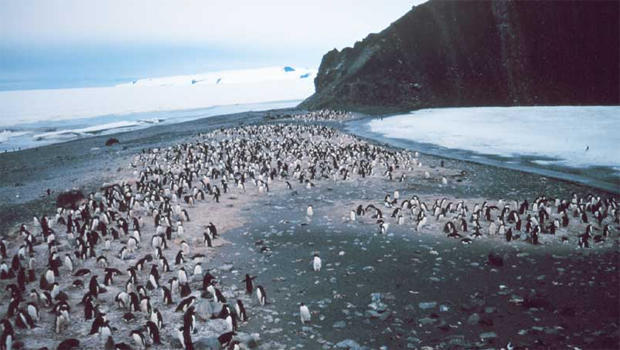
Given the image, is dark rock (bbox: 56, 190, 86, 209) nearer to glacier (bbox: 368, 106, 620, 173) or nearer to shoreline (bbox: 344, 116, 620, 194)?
shoreline (bbox: 344, 116, 620, 194)

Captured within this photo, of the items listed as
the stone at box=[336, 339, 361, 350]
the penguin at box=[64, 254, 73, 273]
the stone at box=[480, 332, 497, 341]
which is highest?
the penguin at box=[64, 254, 73, 273]

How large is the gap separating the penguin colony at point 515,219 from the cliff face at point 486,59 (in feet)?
163

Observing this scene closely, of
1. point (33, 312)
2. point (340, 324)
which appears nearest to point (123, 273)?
point (33, 312)

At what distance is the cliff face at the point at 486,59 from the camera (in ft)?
197

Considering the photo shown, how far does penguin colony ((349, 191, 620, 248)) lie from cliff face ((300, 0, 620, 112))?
4981 cm

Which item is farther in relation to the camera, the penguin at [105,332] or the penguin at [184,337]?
the penguin at [105,332]

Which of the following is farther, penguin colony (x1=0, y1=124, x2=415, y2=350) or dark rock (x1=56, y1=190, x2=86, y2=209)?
dark rock (x1=56, y1=190, x2=86, y2=209)

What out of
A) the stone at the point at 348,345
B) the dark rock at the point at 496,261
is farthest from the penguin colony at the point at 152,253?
the dark rock at the point at 496,261

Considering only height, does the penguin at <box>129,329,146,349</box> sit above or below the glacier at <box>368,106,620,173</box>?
below

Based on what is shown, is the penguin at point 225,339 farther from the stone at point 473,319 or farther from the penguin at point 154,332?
the stone at point 473,319

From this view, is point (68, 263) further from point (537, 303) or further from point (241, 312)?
point (537, 303)

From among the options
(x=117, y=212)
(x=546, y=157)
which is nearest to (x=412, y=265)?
(x=117, y=212)

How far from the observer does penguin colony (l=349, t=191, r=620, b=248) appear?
1026 cm

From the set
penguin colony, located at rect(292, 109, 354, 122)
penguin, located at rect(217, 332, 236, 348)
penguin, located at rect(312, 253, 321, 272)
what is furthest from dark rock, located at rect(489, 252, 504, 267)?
penguin colony, located at rect(292, 109, 354, 122)
